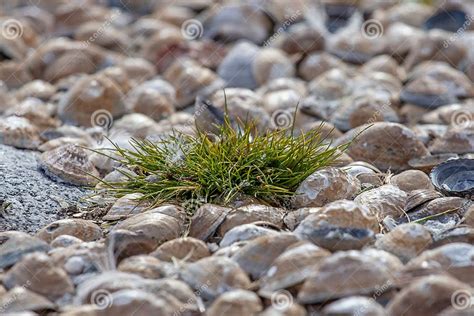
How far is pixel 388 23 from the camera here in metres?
7.43

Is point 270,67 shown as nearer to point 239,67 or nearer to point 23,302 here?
point 239,67

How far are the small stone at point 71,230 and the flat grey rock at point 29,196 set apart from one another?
197 mm

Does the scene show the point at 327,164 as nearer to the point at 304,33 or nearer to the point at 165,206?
the point at 165,206

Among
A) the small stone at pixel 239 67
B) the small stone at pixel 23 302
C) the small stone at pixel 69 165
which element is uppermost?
the small stone at pixel 239 67

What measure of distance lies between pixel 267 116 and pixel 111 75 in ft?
5.09

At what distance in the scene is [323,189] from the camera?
3570mm

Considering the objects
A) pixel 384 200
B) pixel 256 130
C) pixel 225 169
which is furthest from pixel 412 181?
pixel 225 169

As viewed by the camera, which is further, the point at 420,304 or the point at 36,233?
the point at 36,233

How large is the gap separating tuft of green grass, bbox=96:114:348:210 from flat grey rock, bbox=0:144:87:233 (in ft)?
0.76

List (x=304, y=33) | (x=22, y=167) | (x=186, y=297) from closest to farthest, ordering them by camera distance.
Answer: (x=186, y=297) < (x=22, y=167) < (x=304, y=33)

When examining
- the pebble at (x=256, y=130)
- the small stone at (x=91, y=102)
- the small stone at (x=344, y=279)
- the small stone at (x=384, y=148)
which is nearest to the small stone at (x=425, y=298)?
the pebble at (x=256, y=130)

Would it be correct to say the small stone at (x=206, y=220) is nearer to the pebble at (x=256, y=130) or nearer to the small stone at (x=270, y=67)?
the pebble at (x=256, y=130)

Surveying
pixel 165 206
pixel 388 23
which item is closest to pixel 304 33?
pixel 388 23

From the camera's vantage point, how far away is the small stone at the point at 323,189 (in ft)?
11.7
